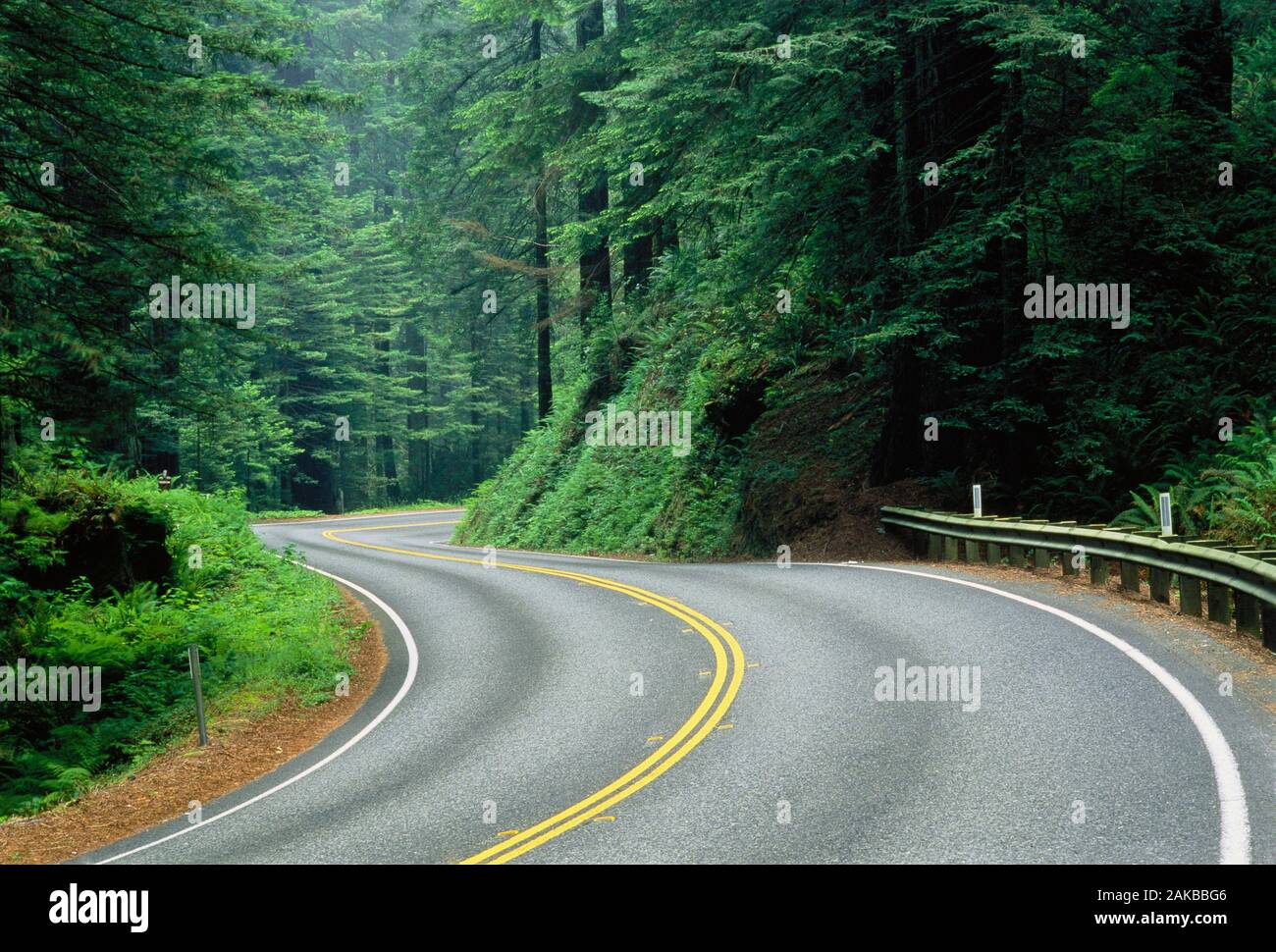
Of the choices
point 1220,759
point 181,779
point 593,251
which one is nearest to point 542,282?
point 593,251

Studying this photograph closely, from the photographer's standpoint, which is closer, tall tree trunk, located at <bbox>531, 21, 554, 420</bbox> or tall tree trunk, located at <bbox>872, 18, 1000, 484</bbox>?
tall tree trunk, located at <bbox>872, 18, 1000, 484</bbox>

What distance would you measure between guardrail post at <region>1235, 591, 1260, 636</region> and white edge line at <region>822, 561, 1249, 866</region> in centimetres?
113

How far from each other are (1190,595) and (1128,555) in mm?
1312

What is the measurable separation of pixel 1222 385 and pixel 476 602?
1287 centimetres

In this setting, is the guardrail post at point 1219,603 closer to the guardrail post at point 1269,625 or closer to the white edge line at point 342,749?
the guardrail post at point 1269,625

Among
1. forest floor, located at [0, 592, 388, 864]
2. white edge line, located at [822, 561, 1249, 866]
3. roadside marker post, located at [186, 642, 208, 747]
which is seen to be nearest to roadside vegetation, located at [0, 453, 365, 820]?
forest floor, located at [0, 592, 388, 864]

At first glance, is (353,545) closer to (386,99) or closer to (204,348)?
(204,348)

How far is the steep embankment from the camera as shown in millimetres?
21766

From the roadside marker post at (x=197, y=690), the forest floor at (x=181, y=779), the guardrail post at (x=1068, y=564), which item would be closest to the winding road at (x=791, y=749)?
the forest floor at (x=181, y=779)

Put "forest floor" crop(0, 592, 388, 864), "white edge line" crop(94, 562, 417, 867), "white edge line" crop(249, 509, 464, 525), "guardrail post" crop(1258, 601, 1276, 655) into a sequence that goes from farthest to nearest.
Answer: "white edge line" crop(249, 509, 464, 525)
"guardrail post" crop(1258, 601, 1276, 655)
"forest floor" crop(0, 592, 388, 864)
"white edge line" crop(94, 562, 417, 867)

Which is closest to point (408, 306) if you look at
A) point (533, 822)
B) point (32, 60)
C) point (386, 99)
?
point (386, 99)

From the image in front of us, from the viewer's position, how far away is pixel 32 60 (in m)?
14.0

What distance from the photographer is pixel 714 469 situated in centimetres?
2566

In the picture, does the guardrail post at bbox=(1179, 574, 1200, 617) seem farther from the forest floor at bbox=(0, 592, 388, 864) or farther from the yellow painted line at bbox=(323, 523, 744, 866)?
the forest floor at bbox=(0, 592, 388, 864)
